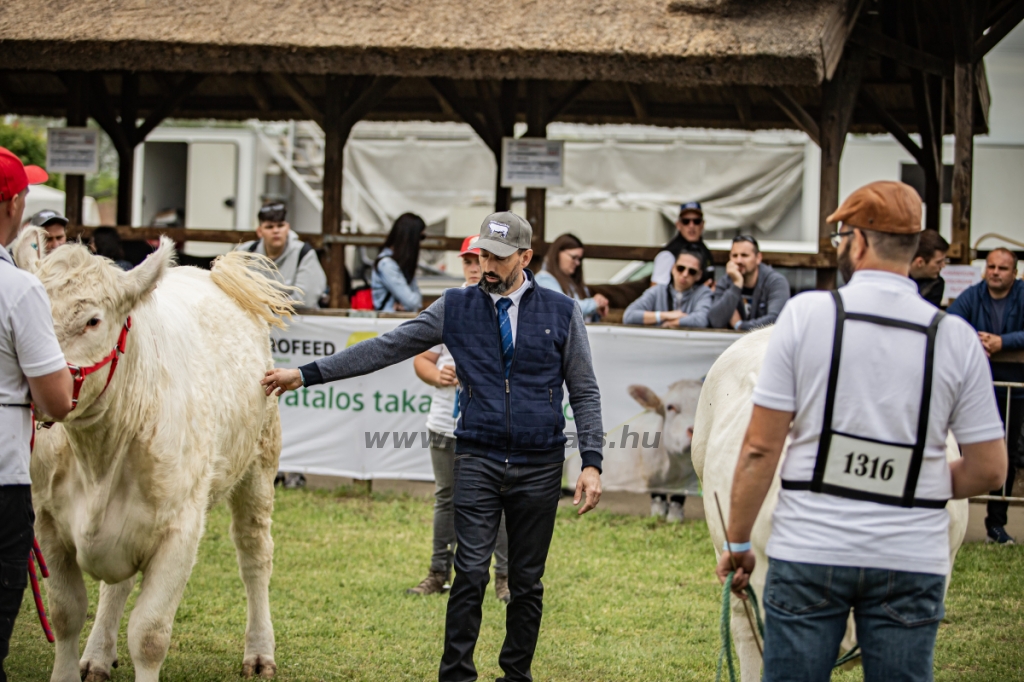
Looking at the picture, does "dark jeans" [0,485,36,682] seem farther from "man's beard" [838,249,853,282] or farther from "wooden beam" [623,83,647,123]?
"wooden beam" [623,83,647,123]

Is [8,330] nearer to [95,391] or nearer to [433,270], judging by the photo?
[95,391]

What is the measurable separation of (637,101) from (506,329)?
30.8 ft

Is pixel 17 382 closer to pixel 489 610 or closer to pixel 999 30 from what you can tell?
pixel 489 610

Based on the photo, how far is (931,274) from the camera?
796cm

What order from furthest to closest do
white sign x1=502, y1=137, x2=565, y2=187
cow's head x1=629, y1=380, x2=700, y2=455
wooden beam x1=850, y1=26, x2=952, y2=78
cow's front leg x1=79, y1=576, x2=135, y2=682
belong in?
white sign x1=502, y1=137, x2=565, y2=187, wooden beam x1=850, y1=26, x2=952, y2=78, cow's head x1=629, y1=380, x2=700, y2=455, cow's front leg x1=79, y1=576, x2=135, y2=682

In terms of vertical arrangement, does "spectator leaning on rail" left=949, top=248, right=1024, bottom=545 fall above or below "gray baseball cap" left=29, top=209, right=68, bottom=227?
below

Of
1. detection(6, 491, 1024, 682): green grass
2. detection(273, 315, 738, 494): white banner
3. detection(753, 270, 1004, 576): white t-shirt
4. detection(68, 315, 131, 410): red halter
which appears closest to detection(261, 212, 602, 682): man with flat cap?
detection(68, 315, 131, 410): red halter

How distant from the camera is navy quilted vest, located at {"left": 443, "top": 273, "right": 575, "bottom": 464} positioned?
175 inches

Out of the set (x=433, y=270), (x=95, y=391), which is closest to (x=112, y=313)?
(x=95, y=391)

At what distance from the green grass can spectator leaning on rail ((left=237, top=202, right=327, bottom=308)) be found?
193 centimetres

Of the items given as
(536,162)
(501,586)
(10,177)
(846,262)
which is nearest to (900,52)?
(536,162)

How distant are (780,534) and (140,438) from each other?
2589 millimetres

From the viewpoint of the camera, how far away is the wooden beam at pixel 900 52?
10.2 meters

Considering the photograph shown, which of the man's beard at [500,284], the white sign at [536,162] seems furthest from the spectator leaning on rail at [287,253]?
the man's beard at [500,284]
